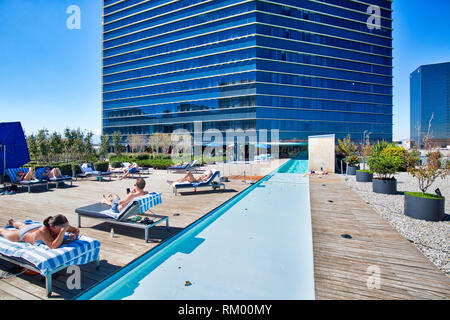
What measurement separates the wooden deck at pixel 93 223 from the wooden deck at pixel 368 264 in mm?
3009

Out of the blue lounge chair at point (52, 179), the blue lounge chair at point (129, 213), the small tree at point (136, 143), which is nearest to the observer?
the blue lounge chair at point (129, 213)

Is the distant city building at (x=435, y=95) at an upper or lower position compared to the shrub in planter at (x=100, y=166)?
upper

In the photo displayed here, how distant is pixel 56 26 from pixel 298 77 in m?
45.3

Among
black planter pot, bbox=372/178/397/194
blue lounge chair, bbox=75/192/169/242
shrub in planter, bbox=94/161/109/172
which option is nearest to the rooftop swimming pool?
blue lounge chair, bbox=75/192/169/242

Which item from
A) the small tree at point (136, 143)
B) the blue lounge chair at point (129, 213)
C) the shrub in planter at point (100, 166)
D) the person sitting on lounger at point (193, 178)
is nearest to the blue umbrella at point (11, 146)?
the shrub in planter at point (100, 166)

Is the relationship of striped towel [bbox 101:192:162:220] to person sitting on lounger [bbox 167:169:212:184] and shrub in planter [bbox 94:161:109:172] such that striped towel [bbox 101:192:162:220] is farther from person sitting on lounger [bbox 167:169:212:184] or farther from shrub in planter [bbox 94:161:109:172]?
shrub in planter [bbox 94:161:109:172]

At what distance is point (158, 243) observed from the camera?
14.7 ft

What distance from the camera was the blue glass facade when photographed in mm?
47406

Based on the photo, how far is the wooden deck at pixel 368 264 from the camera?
3.02 meters

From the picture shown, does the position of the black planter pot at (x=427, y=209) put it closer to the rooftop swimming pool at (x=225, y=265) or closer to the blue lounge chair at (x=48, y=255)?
the rooftop swimming pool at (x=225, y=265)

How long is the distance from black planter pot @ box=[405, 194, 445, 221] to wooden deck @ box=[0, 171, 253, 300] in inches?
215

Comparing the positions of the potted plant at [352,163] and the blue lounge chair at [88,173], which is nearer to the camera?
the blue lounge chair at [88,173]

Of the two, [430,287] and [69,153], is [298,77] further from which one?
[430,287]

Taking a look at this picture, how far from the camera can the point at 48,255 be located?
9.64ft
